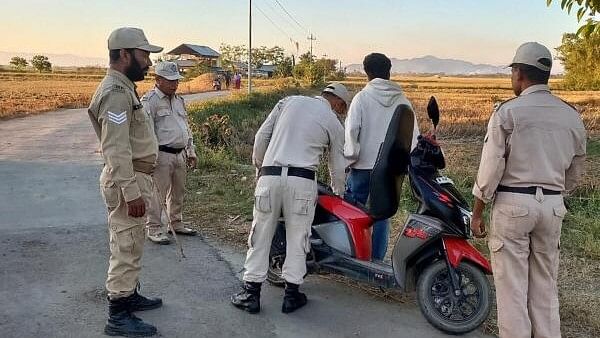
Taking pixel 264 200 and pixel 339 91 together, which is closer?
pixel 264 200

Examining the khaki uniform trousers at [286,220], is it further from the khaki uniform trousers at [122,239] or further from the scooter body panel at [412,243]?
the khaki uniform trousers at [122,239]

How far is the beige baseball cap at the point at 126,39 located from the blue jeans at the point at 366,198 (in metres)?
1.94

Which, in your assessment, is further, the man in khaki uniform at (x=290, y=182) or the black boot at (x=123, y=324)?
the man in khaki uniform at (x=290, y=182)

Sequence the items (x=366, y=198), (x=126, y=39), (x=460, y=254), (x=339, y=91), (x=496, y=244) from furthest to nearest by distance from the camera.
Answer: (x=366, y=198)
(x=339, y=91)
(x=460, y=254)
(x=126, y=39)
(x=496, y=244)

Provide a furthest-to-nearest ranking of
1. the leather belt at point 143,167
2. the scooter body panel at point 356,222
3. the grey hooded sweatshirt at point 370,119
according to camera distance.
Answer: the grey hooded sweatshirt at point 370,119 < the scooter body panel at point 356,222 < the leather belt at point 143,167

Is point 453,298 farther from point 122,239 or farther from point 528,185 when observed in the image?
point 122,239

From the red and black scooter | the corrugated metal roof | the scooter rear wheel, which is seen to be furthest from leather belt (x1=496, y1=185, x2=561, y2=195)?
the corrugated metal roof

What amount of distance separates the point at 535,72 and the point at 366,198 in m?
1.85

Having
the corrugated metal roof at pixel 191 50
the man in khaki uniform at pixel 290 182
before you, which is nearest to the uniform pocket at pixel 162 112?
the man in khaki uniform at pixel 290 182

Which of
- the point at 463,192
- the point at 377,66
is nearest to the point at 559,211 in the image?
the point at 377,66

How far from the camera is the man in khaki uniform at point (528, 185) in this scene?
3318 millimetres

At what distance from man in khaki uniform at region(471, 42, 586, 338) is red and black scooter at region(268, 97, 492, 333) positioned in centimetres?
42

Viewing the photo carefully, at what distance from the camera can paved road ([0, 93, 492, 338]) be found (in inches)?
156

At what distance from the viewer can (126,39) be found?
3.75m
